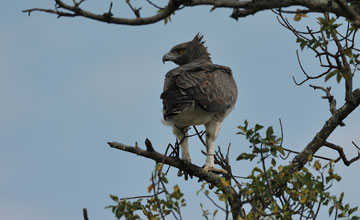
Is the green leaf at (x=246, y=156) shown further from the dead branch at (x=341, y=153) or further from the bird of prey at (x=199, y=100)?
the dead branch at (x=341, y=153)

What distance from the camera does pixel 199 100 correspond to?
8.38 meters

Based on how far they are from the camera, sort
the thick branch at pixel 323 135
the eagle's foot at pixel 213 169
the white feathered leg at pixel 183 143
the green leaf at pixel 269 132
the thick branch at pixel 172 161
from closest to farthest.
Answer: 1. the green leaf at pixel 269 132
2. the thick branch at pixel 172 161
3. the thick branch at pixel 323 135
4. the eagle's foot at pixel 213 169
5. the white feathered leg at pixel 183 143

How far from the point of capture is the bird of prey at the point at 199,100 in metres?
8.26

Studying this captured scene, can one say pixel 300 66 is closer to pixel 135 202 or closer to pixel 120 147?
pixel 120 147

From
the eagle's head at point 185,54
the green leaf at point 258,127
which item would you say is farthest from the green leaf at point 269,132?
the eagle's head at point 185,54

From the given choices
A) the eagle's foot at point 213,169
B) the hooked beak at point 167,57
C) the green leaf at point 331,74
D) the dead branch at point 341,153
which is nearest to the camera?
the green leaf at point 331,74

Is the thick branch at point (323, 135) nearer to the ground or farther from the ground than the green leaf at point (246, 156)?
farther from the ground

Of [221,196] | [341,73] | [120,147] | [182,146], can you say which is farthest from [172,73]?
[221,196]

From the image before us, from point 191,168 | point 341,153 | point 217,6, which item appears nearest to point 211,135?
point 191,168

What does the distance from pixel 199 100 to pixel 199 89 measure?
22 centimetres

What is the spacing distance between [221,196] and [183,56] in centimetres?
586

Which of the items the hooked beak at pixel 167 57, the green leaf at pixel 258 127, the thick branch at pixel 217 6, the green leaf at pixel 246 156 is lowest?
the green leaf at pixel 246 156

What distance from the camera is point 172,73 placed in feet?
29.7

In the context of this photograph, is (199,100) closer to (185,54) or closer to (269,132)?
(269,132)
